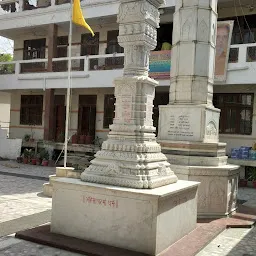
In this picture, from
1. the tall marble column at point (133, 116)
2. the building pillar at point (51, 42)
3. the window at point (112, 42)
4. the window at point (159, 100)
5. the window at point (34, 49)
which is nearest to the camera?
the tall marble column at point (133, 116)

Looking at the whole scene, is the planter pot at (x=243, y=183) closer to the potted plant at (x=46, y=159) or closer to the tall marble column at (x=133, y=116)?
the tall marble column at (x=133, y=116)

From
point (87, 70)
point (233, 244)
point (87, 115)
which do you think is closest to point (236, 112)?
point (87, 70)

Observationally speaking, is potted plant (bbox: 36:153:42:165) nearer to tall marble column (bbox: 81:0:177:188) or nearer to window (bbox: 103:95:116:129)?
window (bbox: 103:95:116:129)

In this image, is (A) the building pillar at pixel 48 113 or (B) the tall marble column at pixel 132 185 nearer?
(B) the tall marble column at pixel 132 185

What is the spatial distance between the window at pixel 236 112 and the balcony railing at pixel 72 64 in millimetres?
4954

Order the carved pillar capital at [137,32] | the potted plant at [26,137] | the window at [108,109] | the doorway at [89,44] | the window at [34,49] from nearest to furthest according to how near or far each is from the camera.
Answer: the carved pillar capital at [137,32], the window at [108,109], the doorway at [89,44], the potted plant at [26,137], the window at [34,49]

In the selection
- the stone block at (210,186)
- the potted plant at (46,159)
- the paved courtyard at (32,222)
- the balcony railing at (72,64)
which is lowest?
the paved courtyard at (32,222)

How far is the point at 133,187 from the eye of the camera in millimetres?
5102

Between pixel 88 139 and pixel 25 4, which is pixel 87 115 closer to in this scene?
pixel 88 139

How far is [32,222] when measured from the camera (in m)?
6.51

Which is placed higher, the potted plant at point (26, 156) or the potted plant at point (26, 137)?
the potted plant at point (26, 137)

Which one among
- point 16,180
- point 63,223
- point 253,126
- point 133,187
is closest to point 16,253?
point 63,223

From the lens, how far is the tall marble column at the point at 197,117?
23.9 ft

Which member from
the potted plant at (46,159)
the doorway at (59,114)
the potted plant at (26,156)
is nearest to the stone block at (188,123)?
the potted plant at (46,159)
